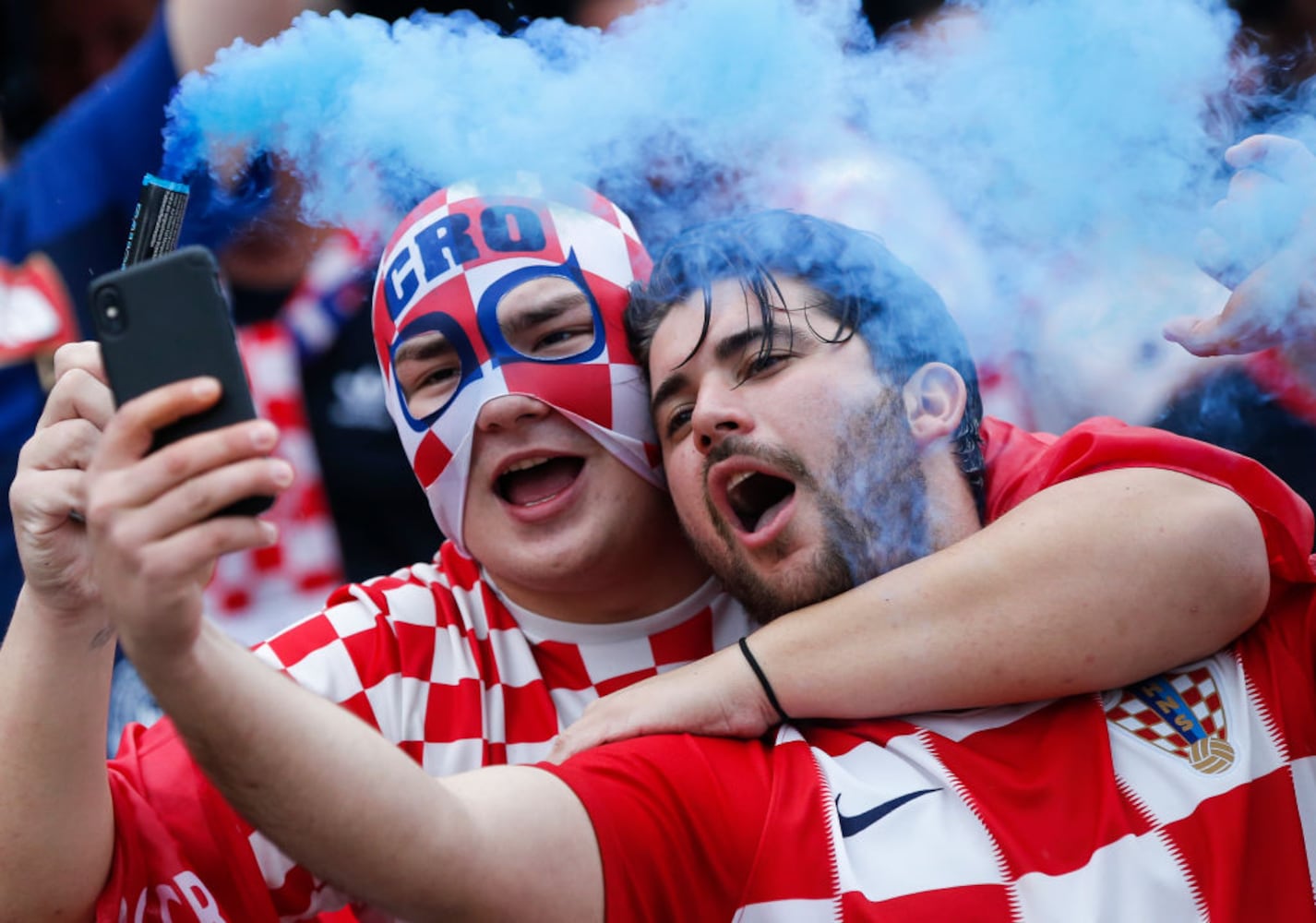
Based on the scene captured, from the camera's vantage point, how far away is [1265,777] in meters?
1.83

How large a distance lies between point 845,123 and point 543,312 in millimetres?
585

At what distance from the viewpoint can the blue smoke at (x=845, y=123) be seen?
2.05m

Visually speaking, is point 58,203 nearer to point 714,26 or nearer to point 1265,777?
point 714,26

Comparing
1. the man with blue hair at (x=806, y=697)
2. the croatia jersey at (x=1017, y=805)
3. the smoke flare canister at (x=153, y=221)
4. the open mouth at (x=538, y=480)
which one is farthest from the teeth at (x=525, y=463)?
the smoke flare canister at (x=153, y=221)

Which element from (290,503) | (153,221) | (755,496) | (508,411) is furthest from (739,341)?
(290,503)

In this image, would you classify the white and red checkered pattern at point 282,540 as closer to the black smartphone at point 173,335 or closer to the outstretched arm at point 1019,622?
the outstretched arm at point 1019,622

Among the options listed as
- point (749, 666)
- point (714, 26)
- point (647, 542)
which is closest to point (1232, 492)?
point (749, 666)

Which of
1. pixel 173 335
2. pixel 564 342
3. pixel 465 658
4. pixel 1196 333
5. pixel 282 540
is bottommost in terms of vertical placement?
pixel 282 540

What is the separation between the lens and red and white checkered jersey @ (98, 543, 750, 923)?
1.86 metres

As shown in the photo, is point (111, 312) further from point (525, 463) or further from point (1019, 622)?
point (1019, 622)

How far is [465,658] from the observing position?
222 centimetres

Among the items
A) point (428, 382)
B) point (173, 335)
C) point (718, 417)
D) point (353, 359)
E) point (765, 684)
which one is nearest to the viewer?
point (173, 335)

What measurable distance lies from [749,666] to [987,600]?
347mm

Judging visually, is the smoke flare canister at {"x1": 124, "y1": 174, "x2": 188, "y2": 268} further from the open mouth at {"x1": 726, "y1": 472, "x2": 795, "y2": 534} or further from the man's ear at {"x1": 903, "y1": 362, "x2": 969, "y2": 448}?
the man's ear at {"x1": 903, "y1": 362, "x2": 969, "y2": 448}
